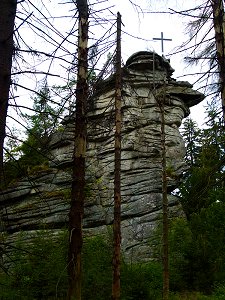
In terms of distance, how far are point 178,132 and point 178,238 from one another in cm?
1048

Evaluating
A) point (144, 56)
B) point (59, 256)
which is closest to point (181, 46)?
point (59, 256)

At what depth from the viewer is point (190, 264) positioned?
15.7m

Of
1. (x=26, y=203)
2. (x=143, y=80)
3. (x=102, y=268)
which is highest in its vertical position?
(x=143, y=80)

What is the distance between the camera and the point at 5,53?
12.6ft

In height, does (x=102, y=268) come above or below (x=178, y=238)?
below

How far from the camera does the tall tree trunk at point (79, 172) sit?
6461mm

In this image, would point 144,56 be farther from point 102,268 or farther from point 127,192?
point 102,268

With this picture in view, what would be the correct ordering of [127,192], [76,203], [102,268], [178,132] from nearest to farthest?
[76,203] → [102,268] → [127,192] → [178,132]

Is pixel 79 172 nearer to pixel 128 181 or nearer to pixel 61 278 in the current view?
pixel 61 278

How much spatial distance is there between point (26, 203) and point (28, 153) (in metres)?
4.47

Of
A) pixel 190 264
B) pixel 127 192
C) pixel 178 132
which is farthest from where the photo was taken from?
pixel 178 132

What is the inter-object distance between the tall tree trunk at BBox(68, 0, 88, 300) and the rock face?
10888mm

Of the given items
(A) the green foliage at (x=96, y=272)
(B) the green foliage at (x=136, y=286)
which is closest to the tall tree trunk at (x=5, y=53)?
(A) the green foliage at (x=96, y=272)

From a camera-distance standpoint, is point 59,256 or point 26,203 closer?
point 59,256
